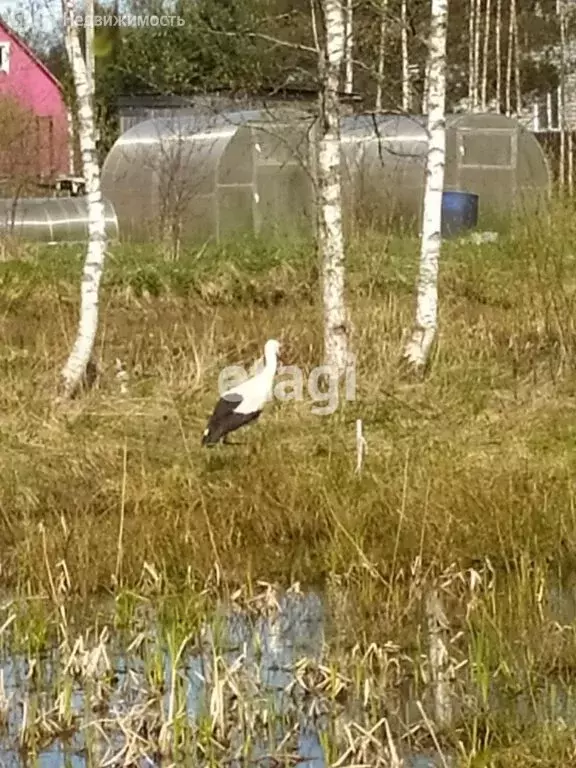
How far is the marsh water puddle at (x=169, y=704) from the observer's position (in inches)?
235

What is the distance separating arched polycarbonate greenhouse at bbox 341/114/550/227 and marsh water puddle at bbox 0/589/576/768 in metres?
16.2

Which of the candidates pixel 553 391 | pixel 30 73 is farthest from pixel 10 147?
pixel 553 391

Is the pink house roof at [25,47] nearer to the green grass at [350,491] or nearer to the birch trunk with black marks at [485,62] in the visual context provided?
the birch trunk with black marks at [485,62]

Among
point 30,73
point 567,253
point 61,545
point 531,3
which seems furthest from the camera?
point 30,73

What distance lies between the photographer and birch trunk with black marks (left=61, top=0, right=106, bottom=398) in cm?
1172

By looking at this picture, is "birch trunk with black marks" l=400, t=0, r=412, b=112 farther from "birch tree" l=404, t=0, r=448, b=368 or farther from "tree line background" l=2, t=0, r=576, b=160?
"tree line background" l=2, t=0, r=576, b=160

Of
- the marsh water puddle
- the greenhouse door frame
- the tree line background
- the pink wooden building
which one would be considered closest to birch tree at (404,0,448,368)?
the marsh water puddle

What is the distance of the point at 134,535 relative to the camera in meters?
8.74

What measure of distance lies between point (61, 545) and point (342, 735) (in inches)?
110

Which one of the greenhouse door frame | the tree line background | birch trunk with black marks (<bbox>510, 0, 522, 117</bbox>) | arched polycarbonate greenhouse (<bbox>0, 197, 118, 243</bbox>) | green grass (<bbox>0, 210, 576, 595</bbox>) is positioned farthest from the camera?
birch trunk with black marks (<bbox>510, 0, 522, 117</bbox>)

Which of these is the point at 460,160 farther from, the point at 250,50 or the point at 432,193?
the point at 432,193

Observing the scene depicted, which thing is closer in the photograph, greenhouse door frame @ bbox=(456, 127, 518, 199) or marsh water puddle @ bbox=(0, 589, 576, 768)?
marsh water puddle @ bbox=(0, 589, 576, 768)

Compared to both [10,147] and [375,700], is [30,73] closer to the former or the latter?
[10,147]

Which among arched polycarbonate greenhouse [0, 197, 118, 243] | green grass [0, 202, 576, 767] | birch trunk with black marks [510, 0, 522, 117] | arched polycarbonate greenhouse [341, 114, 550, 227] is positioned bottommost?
green grass [0, 202, 576, 767]
